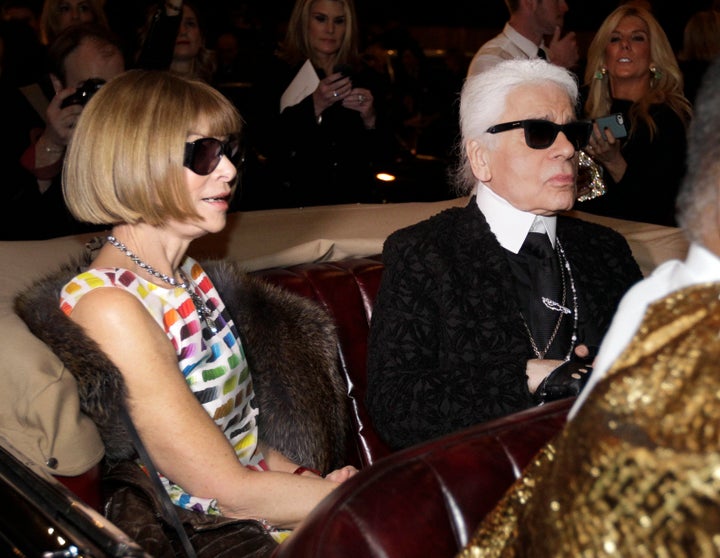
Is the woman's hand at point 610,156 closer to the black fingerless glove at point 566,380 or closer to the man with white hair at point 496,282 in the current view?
the man with white hair at point 496,282

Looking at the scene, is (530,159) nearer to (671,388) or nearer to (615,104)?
(671,388)

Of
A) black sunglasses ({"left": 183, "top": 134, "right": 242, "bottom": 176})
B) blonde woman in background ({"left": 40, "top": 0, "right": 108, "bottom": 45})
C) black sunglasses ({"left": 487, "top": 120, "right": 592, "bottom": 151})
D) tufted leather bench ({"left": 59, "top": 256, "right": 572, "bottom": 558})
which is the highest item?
black sunglasses ({"left": 183, "top": 134, "right": 242, "bottom": 176})

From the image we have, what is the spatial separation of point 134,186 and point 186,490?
628 millimetres

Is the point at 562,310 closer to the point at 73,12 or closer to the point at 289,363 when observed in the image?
the point at 289,363

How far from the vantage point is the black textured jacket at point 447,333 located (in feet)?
7.28

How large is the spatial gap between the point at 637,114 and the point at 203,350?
8.58 feet

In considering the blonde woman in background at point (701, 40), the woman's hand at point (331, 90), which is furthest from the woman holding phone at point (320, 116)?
the blonde woman in background at point (701, 40)

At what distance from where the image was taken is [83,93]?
3.02 m

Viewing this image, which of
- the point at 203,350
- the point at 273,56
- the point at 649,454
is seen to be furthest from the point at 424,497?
the point at 273,56

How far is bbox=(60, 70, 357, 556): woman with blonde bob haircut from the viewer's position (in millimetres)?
1894

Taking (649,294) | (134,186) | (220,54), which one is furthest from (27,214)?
(220,54)

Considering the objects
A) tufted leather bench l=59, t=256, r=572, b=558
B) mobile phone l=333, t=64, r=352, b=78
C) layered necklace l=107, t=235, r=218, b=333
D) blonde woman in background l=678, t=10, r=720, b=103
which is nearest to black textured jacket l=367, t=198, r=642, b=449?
layered necklace l=107, t=235, r=218, b=333

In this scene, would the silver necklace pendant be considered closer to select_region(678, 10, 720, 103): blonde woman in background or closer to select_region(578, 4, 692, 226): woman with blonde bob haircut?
select_region(578, 4, 692, 226): woman with blonde bob haircut

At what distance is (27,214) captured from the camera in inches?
118
